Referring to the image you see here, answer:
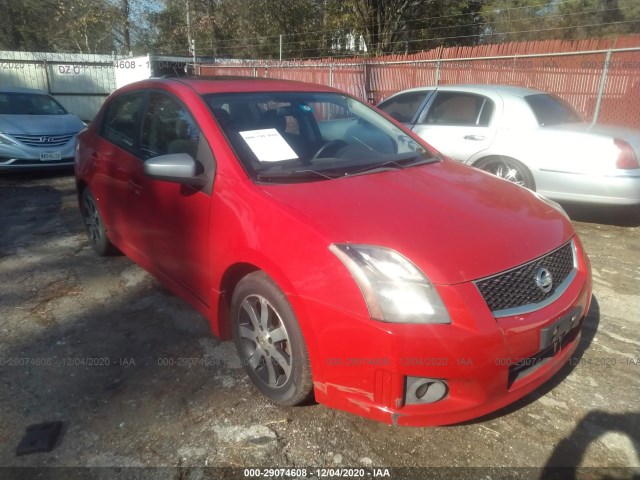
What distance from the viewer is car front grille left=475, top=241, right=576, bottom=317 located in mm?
1958

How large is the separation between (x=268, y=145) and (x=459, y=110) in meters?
3.85

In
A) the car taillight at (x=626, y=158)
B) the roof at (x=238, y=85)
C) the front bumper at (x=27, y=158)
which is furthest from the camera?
the front bumper at (x=27, y=158)

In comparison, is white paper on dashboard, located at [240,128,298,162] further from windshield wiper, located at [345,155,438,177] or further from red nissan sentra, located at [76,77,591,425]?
windshield wiper, located at [345,155,438,177]

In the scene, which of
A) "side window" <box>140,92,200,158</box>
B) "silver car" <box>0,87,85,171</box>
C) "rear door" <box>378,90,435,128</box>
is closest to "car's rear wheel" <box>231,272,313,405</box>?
"side window" <box>140,92,200,158</box>

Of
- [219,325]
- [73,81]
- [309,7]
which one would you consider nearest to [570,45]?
[219,325]

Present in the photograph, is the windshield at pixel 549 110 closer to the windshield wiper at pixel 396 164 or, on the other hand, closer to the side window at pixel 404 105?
the side window at pixel 404 105

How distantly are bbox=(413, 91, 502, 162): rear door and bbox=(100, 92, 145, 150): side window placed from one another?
359 centimetres

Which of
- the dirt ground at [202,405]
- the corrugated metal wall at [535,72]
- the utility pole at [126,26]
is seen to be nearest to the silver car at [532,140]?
the dirt ground at [202,405]

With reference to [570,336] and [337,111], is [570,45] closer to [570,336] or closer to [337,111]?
[337,111]

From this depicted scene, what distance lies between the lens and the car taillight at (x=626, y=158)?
4.68 m

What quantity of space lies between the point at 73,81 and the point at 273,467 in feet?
58.0

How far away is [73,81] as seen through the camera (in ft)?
53.6

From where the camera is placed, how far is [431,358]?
6.08 ft

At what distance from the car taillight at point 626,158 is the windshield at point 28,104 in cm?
913
